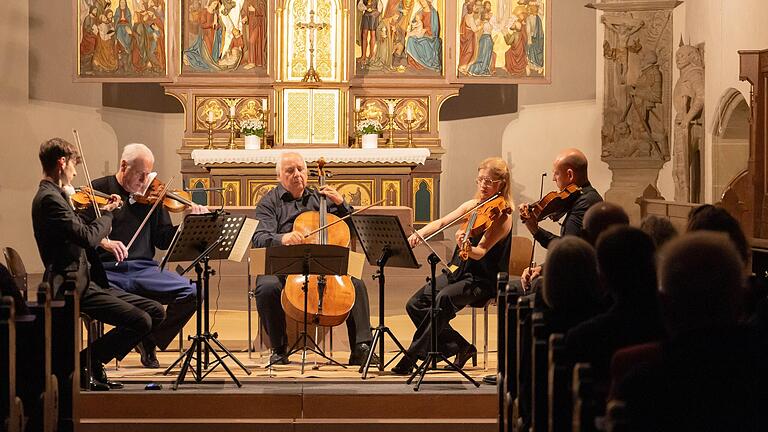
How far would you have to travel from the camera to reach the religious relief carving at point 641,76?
12797mm

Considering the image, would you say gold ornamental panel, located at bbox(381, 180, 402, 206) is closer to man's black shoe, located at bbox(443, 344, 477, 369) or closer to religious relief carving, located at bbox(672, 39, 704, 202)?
religious relief carving, located at bbox(672, 39, 704, 202)

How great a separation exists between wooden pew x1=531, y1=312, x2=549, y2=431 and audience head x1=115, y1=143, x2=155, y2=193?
3422 mm

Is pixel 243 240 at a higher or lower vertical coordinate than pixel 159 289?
higher

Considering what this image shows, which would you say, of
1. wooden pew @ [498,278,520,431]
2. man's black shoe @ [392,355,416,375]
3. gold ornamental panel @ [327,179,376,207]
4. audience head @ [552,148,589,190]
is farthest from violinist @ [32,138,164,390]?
gold ornamental panel @ [327,179,376,207]

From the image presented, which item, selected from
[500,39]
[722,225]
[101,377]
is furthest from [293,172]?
[500,39]

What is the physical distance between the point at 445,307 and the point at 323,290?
0.73 m

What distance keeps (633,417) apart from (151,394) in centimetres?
375

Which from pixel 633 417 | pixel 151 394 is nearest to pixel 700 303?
pixel 633 417

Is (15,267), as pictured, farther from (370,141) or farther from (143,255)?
(370,141)

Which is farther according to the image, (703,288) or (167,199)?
(167,199)

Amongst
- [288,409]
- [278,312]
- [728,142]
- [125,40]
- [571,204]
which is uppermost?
[125,40]

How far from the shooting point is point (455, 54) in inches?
486

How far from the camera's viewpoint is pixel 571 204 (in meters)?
6.66

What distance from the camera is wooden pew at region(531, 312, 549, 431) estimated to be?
12.8 ft
